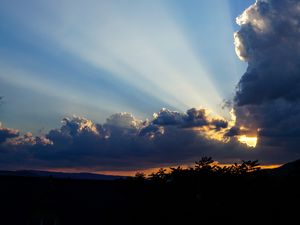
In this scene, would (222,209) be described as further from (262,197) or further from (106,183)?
(106,183)

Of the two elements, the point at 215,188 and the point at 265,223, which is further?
the point at 215,188

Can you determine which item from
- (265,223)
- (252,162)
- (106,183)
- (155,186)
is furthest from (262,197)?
(106,183)

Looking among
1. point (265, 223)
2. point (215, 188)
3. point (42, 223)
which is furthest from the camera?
point (42, 223)

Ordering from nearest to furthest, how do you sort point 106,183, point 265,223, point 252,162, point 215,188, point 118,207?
point 265,223 < point 215,188 < point 252,162 < point 118,207 < point 106,183

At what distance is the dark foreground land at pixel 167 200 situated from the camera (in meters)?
24.1

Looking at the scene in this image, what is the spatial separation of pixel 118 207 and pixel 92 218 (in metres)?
2.35

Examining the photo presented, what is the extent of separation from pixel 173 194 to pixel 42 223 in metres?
10.4

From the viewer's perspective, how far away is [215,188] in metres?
25.2

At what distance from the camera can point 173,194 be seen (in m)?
26.1

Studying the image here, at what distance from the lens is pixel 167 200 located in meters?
26.2

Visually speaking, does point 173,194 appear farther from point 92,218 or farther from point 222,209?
point 92,218

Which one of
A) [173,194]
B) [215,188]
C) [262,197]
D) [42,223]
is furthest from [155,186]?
[42,223]

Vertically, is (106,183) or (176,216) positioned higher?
(106,183)

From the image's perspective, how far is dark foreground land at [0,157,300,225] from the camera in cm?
2411
